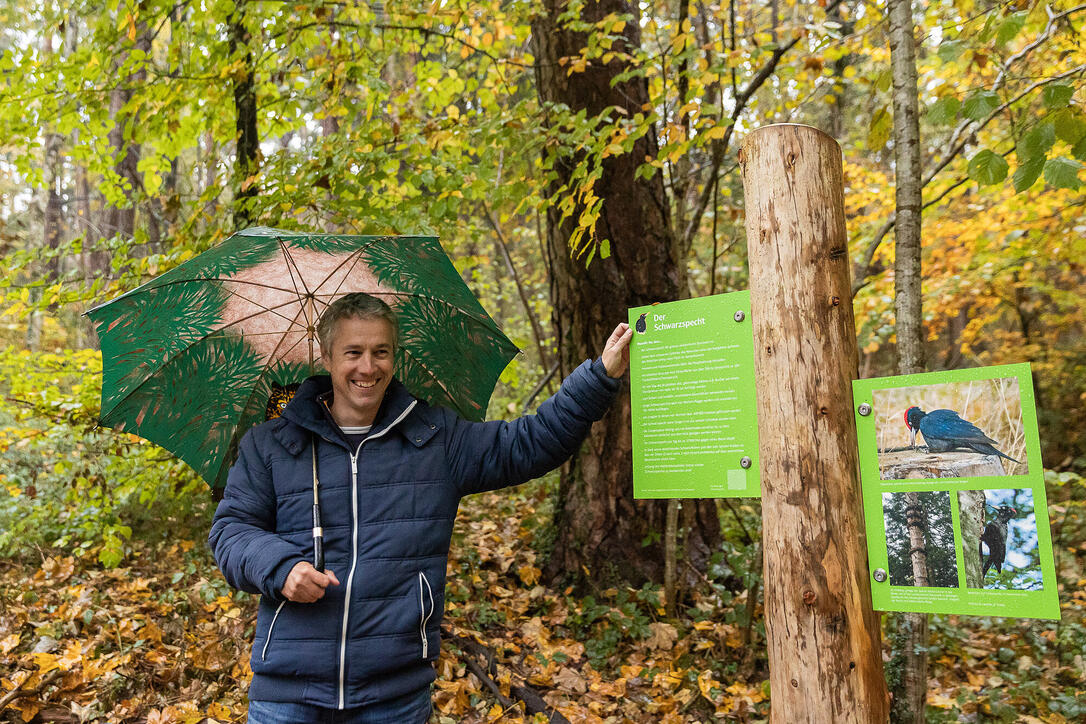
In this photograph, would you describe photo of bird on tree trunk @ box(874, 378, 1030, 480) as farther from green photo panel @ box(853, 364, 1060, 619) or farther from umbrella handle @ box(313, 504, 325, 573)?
umbrella handle @ box(313, 504, 325, 573)

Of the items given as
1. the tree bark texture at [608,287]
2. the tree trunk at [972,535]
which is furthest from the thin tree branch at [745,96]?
the tree trunk at [972,535]

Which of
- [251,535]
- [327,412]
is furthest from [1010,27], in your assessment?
[251,535]

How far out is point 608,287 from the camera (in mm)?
5387

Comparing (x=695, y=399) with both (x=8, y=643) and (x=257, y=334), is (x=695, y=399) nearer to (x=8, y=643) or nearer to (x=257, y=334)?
(x=257, y=334)

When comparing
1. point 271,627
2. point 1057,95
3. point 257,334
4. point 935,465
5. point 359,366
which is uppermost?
point 1057,95

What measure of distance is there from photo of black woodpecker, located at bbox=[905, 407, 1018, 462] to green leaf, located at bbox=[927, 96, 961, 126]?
4.13ft

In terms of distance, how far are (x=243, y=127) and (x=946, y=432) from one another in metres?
4.77

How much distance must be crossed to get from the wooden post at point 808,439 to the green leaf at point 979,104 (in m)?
0.74

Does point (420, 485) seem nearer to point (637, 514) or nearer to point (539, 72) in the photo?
point (637, 514)

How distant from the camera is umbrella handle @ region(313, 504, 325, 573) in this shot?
7.43ft

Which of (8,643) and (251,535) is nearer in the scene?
(251,535)

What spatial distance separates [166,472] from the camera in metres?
5.27

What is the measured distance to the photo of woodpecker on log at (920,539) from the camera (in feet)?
6.53

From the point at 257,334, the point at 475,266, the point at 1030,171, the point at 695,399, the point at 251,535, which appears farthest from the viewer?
the point at 475,266
